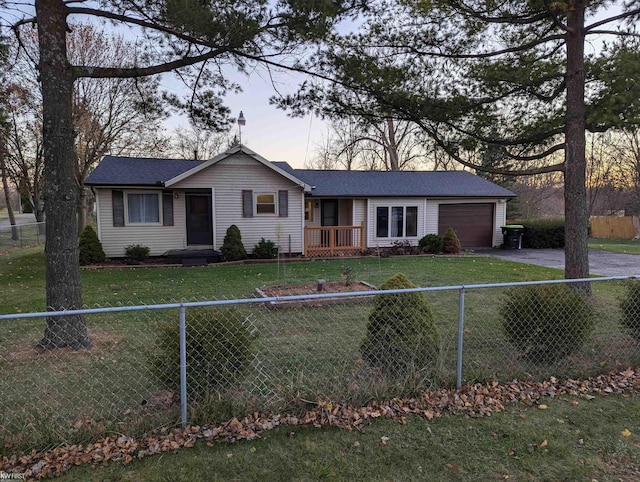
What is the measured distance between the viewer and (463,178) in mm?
19109

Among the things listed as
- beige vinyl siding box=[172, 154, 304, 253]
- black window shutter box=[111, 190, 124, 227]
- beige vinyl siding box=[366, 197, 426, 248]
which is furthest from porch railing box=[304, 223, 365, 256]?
black window shutter box=[111, 190, 124, 227]

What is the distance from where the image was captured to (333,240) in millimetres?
14750

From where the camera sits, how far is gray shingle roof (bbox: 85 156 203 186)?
42.1 ft

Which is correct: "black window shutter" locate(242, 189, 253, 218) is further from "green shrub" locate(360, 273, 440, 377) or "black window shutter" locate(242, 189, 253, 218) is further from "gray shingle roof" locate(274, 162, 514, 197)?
"green shrub" locate(360, 273, 440, 377)

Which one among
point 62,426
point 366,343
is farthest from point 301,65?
point 62,426

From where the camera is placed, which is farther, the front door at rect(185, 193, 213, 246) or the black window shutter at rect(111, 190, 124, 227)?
the front door at rect(185, 193, 213, 246)

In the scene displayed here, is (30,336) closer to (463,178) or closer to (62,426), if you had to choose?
(62,426)

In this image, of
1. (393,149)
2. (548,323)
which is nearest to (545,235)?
(393,149)

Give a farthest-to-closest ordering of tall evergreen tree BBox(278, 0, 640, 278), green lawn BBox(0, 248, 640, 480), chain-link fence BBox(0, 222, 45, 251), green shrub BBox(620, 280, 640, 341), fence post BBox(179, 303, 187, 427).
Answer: chain-link fence BBox(0, 222, 45, 251), tall evergreen tree BBox(278, 0, 640, 278), green shrub BBox(620, 280, 640, 341), fence post BBox(179, 303, 187, 427), green lawn BBox(0, 248, 640, 480)

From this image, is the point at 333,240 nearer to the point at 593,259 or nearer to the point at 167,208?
the point at 167,208

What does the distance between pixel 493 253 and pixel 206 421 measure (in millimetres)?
14952

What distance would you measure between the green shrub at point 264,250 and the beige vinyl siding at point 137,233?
2.69 metres

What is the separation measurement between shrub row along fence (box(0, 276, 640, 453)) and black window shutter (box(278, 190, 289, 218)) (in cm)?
892

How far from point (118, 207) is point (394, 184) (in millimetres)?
11124
